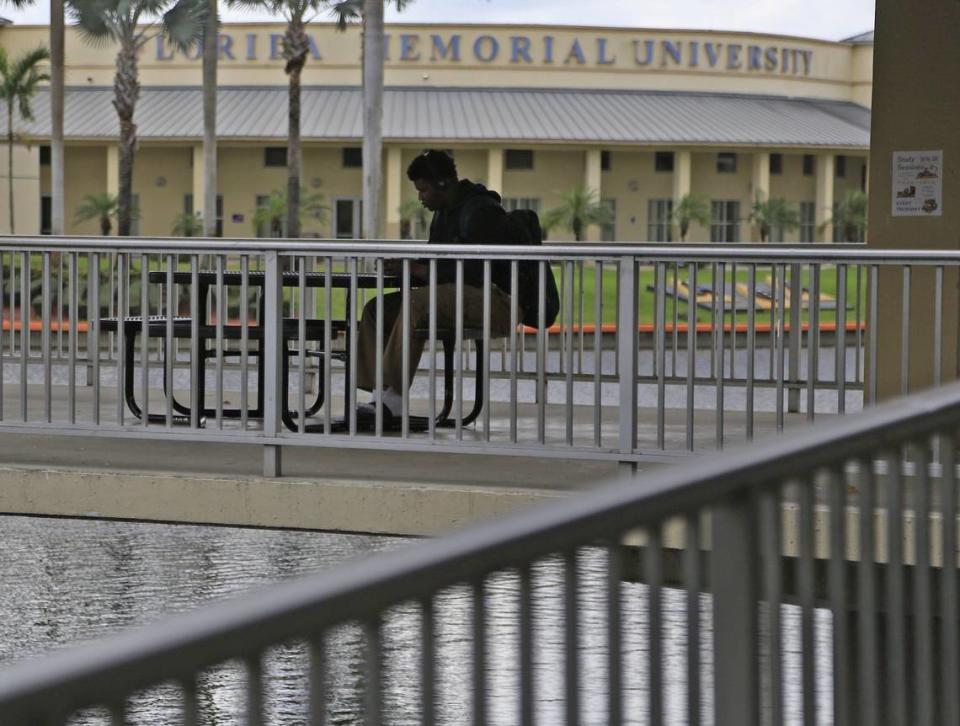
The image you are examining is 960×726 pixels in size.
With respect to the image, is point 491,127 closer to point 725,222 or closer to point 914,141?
point 725,222

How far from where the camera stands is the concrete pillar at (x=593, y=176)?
217 feet

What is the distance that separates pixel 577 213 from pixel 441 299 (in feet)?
184

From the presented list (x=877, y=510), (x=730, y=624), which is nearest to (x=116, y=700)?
(x=730, y=624)

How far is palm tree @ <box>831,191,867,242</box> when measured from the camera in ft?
227

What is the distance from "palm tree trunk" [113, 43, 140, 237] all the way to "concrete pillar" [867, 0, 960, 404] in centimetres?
4188

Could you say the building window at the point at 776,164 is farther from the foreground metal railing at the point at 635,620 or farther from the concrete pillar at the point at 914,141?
the foreground metal railing at the point at 635,620

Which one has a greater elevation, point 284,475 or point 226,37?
point 226,37

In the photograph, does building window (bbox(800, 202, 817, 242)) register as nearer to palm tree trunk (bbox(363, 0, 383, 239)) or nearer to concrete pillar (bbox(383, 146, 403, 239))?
concrete pillar (bbox(383, 146, 403, 239))

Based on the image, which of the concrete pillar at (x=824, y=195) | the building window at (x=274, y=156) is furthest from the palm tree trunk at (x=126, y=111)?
the concrete pillar at (x=824, y=195)

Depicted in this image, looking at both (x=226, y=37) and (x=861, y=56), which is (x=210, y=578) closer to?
(x=226, y=37)

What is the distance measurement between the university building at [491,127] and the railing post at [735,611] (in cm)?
6147

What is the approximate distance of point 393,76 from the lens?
232ft

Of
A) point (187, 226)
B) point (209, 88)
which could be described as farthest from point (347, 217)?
point (209, 88)

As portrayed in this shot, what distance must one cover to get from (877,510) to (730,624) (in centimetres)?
57
